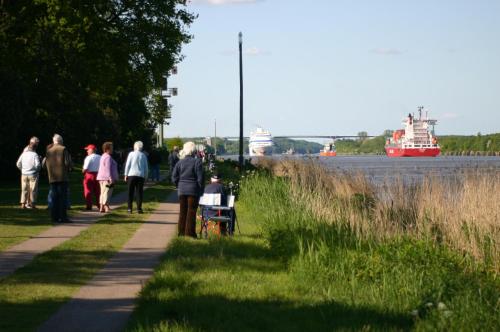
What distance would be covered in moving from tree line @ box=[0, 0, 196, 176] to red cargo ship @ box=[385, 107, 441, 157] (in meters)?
120

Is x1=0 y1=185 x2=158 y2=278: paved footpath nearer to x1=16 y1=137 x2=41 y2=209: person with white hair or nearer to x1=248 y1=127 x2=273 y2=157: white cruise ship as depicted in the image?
x1=16 y1=137 x2=41 y2=209: person with white hair

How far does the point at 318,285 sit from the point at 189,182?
582 cm

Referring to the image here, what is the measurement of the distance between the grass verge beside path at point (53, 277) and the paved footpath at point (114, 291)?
0.14 m

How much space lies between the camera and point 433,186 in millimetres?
18688

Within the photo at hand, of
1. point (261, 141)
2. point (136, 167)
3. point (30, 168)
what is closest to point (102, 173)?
point (136, 167)

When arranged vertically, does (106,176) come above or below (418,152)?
above

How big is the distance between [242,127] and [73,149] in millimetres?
11519

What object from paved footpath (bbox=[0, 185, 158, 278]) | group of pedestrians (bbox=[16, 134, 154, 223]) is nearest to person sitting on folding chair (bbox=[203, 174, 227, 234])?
paved footpath (bbox=[0, 185, 158, 278])

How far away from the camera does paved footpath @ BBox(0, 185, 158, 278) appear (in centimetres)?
1291

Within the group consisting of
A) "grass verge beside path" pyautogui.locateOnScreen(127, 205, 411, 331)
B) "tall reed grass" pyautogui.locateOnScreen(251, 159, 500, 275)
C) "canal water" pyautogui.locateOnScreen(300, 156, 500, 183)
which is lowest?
"grass verge beside path" pyautogui.locateOnScreen(127, 205, 411, 331)

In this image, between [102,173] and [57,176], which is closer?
[57,176]

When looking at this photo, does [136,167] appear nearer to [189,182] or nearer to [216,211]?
[216,211]

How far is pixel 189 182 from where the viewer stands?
53.6ft

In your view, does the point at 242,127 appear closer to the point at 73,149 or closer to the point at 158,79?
the point at 158,79
